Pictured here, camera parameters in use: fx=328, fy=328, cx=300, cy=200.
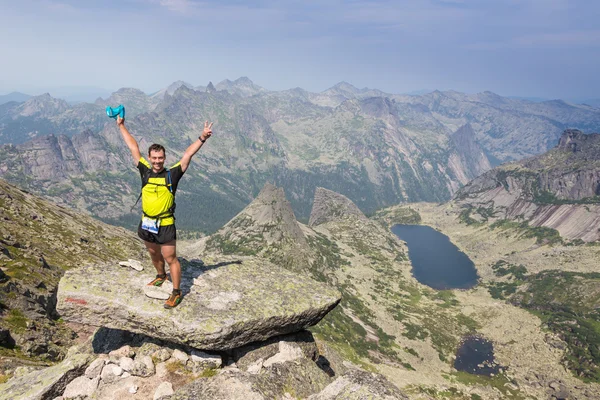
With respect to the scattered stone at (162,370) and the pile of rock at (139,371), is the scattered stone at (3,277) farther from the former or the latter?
the scattered stone at (162,370)

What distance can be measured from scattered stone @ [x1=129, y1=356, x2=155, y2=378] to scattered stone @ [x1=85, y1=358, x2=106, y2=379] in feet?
4.57

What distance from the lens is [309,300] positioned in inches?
743

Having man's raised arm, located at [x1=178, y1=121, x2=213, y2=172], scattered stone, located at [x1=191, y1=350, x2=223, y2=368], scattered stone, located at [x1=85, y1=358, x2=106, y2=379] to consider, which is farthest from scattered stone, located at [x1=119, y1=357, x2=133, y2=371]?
man's raised arm, located at [x1=178, y1=121, x2=213, y2=172]

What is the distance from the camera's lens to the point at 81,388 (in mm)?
13734

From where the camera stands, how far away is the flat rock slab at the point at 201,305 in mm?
15289

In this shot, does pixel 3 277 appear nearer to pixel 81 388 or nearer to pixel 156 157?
pixel 81 388

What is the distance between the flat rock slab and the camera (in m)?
15.3

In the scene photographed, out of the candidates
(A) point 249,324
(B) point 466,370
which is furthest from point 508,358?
(A) point 249,324

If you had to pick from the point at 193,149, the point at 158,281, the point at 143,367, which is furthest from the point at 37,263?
the point at 193,149

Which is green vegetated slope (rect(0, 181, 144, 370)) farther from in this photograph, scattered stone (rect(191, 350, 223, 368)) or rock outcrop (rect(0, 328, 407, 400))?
scattered stone (rect(191, 350, 223, 368))

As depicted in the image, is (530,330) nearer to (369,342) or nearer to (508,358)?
(508,358)

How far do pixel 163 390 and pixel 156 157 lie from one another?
10.1m

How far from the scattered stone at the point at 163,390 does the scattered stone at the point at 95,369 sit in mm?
2969

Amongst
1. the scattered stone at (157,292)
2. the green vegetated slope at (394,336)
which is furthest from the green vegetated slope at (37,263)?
the green vegetated slope at (394,336)
